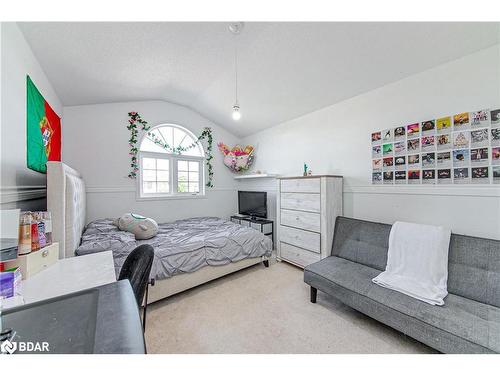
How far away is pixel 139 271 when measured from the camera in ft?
3.69

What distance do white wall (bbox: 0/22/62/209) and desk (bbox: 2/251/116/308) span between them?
1.95 ft

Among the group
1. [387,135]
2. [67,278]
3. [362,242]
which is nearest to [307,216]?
[362,242]

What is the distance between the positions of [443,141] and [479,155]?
28cm

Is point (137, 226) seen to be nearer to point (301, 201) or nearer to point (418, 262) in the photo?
point (301, 201)

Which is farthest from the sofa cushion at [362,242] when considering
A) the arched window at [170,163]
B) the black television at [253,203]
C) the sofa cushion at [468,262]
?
the arched window at [170,163]

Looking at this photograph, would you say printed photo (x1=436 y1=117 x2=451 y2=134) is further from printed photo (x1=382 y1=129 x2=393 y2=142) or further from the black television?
the black television

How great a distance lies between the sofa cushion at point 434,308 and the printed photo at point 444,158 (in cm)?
118

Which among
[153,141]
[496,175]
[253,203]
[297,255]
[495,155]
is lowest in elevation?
[297,255]

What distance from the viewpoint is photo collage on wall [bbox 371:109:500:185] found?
1717 mm

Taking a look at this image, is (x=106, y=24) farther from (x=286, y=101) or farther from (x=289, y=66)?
(x=286, y=101)

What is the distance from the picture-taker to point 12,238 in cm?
103

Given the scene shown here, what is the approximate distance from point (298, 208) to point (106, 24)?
278 cm

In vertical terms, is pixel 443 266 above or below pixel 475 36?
below
